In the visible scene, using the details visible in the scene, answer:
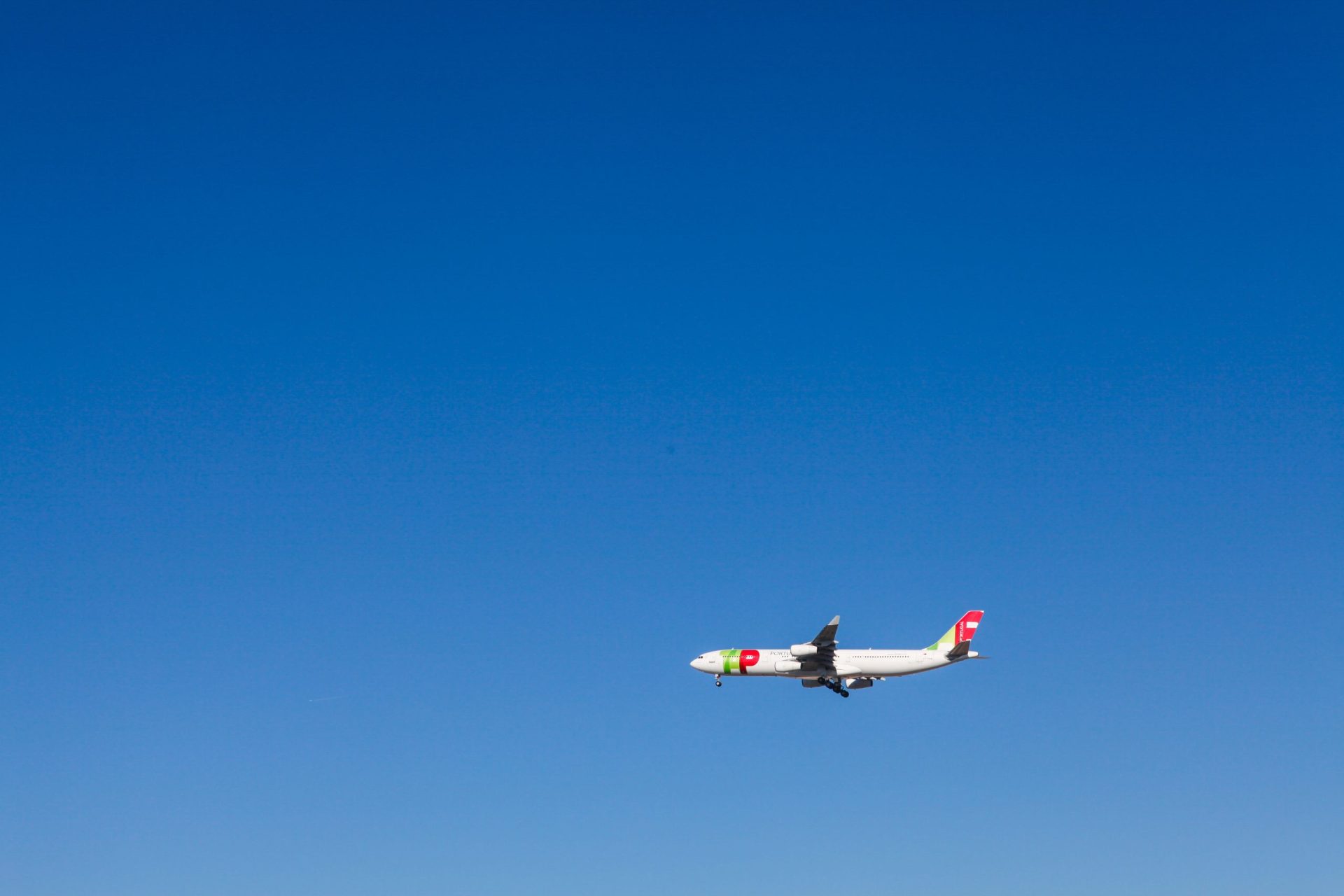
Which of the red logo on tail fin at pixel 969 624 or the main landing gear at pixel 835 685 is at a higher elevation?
the red logo on tail fin at pixel 969 624

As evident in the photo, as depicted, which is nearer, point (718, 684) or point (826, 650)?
point (826, 650)

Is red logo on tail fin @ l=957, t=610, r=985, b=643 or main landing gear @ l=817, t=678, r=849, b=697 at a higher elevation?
red logo on tail fin @ l=957, t=610, r=985, b=643

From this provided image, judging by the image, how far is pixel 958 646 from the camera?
188m

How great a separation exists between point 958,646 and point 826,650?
18.8 metres

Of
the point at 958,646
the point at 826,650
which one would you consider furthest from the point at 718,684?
the point at 958,646

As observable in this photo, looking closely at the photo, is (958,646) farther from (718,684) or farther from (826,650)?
(718,684)

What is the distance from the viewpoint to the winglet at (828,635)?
178625 millimetres

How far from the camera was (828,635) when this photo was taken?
18075 cm

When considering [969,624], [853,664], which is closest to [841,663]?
[853,664]

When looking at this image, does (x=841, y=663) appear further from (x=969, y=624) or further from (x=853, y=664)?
(x=969, y=624)

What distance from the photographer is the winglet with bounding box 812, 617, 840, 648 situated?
17862cm

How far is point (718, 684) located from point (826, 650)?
65.1ft

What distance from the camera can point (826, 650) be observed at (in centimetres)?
18375
